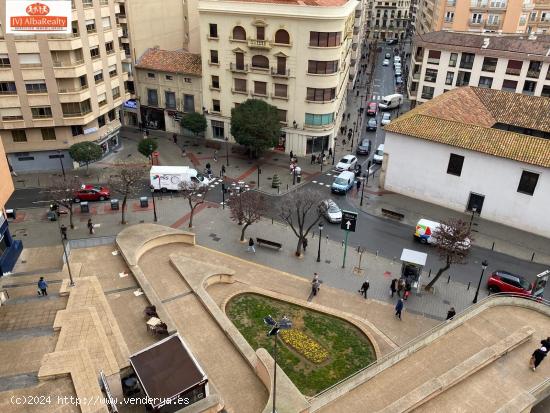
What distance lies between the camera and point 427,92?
68.1 metres

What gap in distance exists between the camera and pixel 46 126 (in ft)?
149

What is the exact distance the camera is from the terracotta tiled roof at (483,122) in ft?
128

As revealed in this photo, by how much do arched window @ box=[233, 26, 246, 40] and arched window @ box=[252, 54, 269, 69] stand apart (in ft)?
8.43

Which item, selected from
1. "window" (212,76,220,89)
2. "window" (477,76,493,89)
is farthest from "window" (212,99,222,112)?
"window" (477,76,493,89)

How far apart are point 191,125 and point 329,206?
22998mm

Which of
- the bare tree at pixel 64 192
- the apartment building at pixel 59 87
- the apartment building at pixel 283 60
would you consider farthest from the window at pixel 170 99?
the bare tree at pixel 64 192

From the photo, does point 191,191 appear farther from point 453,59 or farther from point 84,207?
point 453,59

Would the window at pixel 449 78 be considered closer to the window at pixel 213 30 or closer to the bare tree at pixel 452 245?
the window at pixel 213 30

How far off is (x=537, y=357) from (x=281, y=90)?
38249 mm

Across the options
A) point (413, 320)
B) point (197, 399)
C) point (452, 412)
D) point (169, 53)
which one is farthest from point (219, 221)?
point (169, 53)

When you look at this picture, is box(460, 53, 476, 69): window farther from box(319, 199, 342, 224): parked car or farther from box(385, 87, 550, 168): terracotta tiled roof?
box(319, 199, 342, 224): parked car

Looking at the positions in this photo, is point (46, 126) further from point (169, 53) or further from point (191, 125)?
point (169, 53)

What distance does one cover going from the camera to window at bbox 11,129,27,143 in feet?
150

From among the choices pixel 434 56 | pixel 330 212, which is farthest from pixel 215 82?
pixel 434 56
